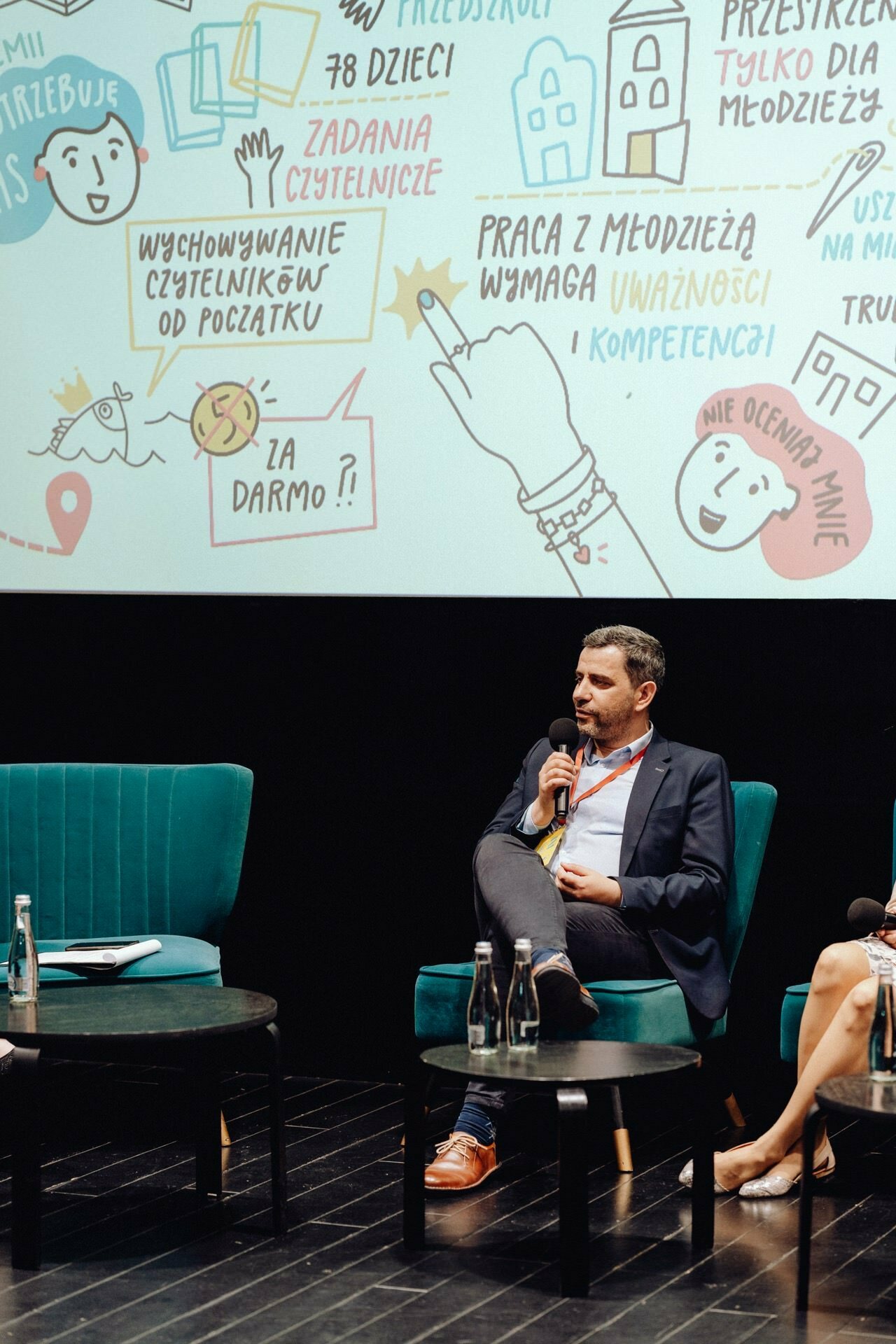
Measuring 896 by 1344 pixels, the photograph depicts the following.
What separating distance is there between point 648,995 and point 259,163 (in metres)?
2.45

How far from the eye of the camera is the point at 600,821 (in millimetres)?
4445

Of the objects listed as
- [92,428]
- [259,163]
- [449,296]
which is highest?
[259,163]

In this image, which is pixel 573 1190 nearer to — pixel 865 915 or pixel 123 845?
pixel 865 915

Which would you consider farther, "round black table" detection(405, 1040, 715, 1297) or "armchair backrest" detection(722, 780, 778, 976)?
"armchair backrest" detection(722, 780, 778, 976)

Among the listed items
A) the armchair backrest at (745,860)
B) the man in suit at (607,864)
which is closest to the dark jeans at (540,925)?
the man in suit at (607,864)

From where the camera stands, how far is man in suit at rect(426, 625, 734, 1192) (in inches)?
160

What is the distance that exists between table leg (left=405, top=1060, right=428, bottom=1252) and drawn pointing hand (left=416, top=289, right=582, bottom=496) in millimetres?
1698

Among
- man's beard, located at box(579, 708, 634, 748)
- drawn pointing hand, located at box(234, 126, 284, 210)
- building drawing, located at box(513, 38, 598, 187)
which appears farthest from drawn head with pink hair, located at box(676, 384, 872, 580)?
drawn pointing hand, located at box(234, 126, 284, 210)

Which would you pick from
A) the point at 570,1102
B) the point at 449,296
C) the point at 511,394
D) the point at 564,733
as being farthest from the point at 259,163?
the point at 570,1102

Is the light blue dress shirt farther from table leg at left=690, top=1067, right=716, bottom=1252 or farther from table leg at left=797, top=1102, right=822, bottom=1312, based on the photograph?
table leg at left=797, top=1102, right=822, bottom=1312

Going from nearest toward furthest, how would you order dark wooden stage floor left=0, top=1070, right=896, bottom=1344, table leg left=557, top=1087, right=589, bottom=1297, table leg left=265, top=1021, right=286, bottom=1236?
dark wooden stage floor left=0, top=1070, right=896, bottom=1344 → table leg left=557, top=1087, right=589, bottom=1297 → table leg left=265, top=1021, right=286, bottom=1236

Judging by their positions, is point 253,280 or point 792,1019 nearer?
point 792,1019

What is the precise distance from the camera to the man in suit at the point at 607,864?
160 inches

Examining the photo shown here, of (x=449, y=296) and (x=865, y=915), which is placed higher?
(x=449, y=296)
